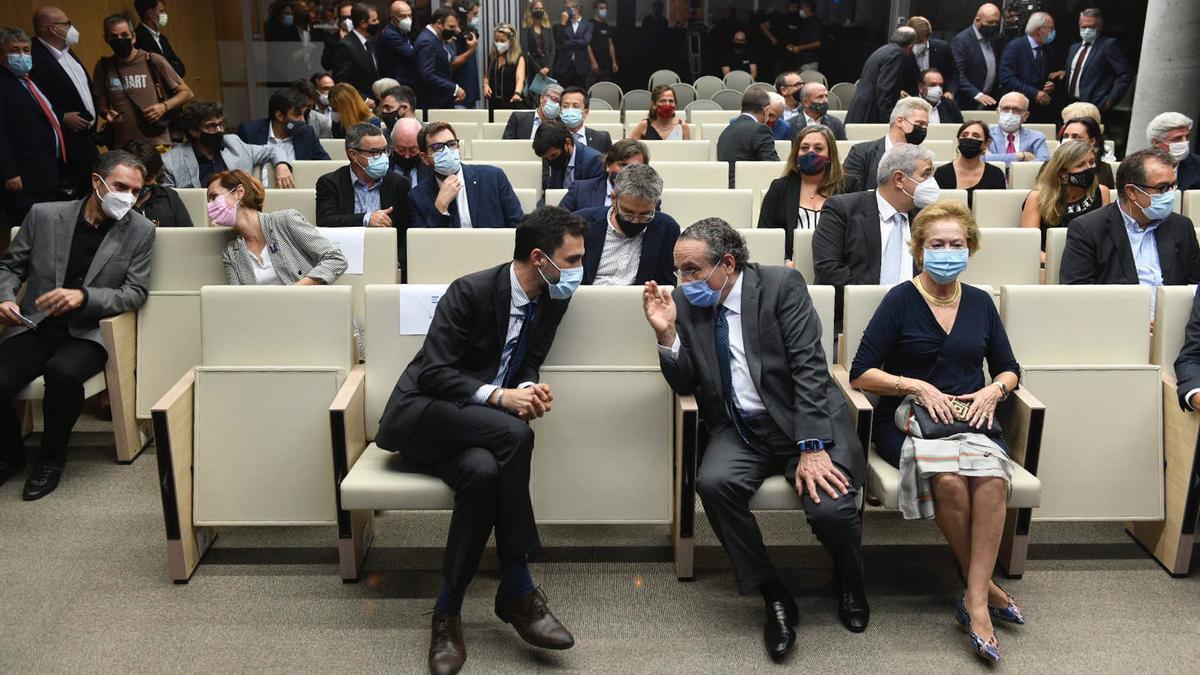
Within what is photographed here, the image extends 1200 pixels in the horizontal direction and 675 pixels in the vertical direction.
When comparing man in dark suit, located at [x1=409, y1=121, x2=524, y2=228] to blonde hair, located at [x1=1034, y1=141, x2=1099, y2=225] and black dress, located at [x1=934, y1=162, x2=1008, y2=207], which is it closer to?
black dress, located at [x1=934, y1=162, x2=1008, y2=207]

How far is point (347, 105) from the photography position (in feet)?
21.9

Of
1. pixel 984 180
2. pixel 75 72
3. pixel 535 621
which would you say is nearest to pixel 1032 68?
pixel 984 180

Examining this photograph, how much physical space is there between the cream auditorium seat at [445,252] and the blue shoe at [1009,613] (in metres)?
2.28

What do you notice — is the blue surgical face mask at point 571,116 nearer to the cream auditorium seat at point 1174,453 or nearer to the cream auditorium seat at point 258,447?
the cream auditorium seat at point 258,447

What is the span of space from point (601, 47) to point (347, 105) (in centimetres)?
704

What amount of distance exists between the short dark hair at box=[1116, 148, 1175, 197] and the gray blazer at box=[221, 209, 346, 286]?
3.19 m

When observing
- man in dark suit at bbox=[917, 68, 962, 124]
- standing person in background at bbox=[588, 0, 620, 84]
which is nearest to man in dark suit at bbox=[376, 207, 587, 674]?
man in dark suit at bbox=[917, 68, 962, 124]

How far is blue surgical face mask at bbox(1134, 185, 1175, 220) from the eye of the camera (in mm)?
4008

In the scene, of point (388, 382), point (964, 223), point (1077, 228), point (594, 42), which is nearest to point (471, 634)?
point (388, 382)

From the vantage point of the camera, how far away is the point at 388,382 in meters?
3.40

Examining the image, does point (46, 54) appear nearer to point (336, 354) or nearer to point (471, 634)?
point (336, 354)

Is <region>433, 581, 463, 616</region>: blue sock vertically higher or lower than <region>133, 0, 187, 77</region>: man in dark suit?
lower

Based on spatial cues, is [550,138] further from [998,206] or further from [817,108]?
[817,108]

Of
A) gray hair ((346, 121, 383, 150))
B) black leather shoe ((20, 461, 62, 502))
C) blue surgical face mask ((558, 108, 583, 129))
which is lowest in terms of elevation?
black leather shoe ((20, 461, 62, 502))
